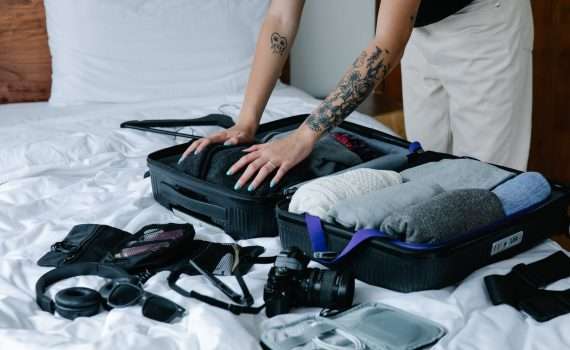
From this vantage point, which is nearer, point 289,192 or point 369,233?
point 369,233

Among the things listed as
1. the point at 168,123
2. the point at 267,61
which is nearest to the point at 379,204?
the point at 267,61

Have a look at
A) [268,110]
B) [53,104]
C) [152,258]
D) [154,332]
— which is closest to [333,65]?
[268,110]

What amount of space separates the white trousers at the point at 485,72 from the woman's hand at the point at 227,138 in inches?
22.5

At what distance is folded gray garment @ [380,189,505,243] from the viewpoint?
952 mm


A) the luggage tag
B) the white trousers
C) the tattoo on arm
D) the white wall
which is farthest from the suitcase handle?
the white wall

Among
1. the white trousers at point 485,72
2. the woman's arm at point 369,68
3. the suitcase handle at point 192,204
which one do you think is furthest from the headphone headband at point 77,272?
the white trousers at point 485,72

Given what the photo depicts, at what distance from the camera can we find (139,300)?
0.96 meters

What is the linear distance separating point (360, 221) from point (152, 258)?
0.33m

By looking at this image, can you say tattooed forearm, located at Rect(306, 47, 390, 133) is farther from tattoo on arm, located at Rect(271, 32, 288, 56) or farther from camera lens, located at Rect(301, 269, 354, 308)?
camera lens, located at Rect(301, 269, 354, 308)

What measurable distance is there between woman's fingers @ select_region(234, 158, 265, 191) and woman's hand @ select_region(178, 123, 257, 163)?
0.46 ft

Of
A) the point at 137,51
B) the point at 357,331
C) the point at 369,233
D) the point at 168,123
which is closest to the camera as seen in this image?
the point at 357,331

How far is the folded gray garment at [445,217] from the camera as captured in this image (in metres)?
0.95

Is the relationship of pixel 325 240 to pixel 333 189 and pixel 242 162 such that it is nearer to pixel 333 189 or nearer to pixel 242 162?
pixel 333 189

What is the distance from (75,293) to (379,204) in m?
0.45
